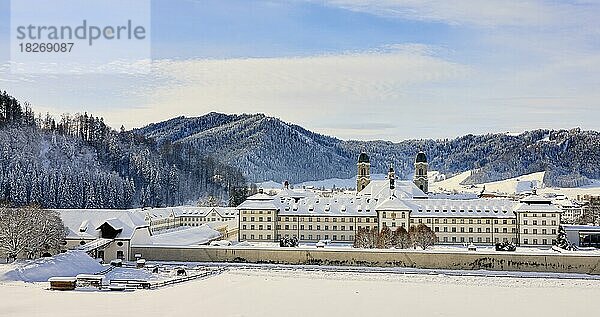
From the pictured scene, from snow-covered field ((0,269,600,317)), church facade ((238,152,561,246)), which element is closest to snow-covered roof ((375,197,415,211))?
church facade ((238,152,561,246))

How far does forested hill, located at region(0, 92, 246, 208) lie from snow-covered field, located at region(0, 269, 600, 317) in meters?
30.9

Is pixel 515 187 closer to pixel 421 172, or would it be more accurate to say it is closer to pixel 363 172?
pixel 421 172

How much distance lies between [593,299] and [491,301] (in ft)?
13.1

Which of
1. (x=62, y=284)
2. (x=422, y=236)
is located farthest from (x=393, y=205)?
(x=62, y=284)

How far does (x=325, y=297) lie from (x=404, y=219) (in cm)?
2050

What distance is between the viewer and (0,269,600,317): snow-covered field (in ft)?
71.1

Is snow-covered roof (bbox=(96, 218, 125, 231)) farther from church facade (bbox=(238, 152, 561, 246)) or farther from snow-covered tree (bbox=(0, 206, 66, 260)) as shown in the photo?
church facade (bbox=(238, 152, 561, 246))

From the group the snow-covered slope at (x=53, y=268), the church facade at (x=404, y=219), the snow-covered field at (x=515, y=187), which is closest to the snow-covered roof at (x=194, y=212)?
the church facade at (x=404, y=219)

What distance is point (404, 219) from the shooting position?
44.5 metres

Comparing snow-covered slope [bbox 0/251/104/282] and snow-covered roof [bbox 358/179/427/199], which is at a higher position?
snow-covered roof [bbox 358/179/427/199]

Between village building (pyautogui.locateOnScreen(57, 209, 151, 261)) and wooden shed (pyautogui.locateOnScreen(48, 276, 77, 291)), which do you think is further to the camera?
village building (pyautogui.locateOnScreen(57, 209, 151, 261))

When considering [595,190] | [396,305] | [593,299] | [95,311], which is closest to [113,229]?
[95,311]

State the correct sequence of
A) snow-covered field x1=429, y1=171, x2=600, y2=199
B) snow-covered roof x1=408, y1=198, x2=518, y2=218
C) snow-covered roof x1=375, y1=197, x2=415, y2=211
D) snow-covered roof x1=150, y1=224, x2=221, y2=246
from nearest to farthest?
snow-covered roof x1=150, y1=224, x2=221, y2=246 → snow-covered roof x1=408, y1=198, x2=518, y2=218 → snow-covered roof x1=375, y1=197, x2=415, y2=211 → snow-covered field x1=429, y1=171, x2=600, y2=199

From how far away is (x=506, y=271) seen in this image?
1309 inches
